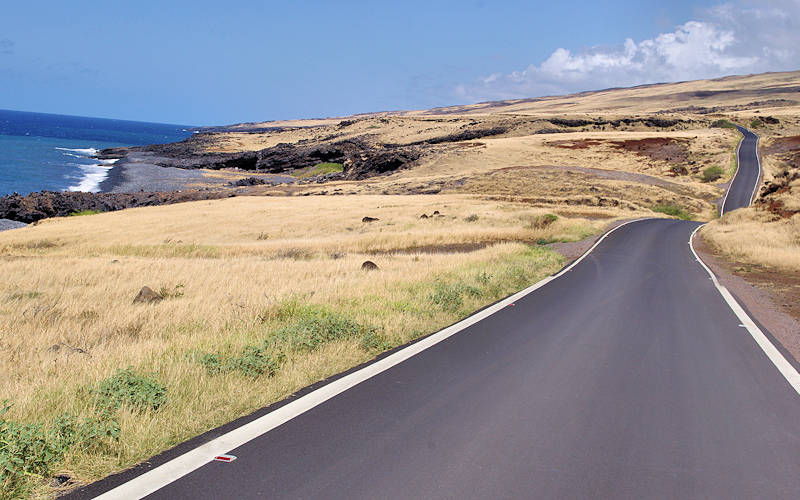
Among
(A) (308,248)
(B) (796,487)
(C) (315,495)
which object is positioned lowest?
(A) (308,248)

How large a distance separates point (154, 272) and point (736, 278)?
1639 centimetres

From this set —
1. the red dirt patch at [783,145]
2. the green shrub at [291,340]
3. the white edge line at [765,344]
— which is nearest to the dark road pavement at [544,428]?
the white edge line at [765,344]

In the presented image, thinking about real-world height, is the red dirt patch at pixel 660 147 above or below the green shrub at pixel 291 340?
above

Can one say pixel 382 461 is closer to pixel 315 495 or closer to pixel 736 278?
pixel 315 495

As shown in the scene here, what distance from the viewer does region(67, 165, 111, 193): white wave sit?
229 ft

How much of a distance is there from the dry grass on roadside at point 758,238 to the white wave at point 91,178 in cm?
6009

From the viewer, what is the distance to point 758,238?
987 inches

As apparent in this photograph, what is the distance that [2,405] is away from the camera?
195 inches

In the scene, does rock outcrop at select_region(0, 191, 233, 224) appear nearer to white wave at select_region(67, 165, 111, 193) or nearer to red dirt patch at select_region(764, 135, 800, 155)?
white wave at select_region(67, 165, 111, 193)

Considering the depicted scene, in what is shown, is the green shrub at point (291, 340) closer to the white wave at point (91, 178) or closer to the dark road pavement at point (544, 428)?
the dark road pavement at point (544, 428)

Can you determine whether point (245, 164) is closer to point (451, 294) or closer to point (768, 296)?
point (768, 296)

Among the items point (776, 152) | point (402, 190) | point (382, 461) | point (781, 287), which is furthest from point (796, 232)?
point (776, 152)

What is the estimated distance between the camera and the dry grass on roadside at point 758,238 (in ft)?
65.7

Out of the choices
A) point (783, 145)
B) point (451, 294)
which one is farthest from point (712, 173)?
point (451, 294)
